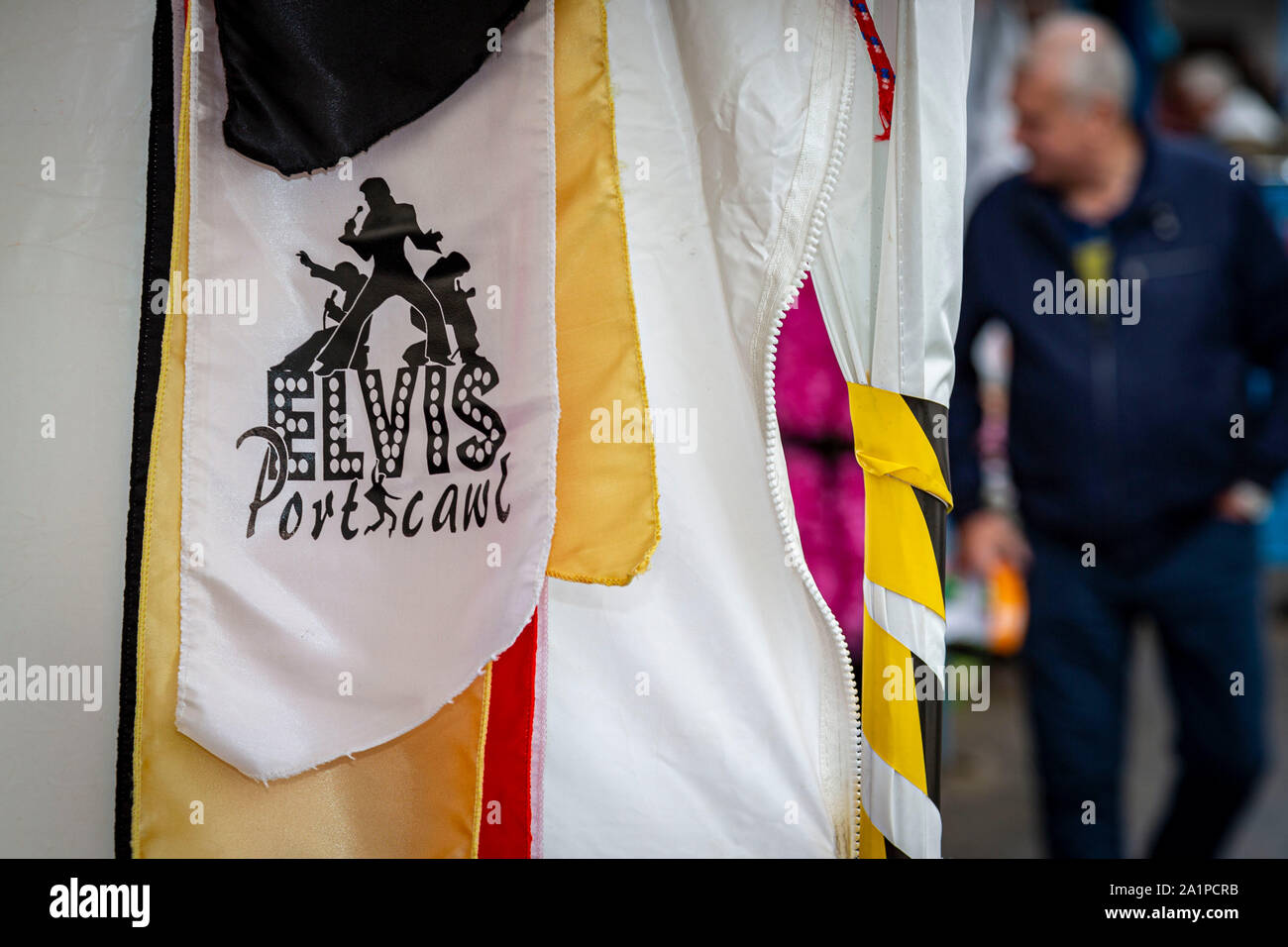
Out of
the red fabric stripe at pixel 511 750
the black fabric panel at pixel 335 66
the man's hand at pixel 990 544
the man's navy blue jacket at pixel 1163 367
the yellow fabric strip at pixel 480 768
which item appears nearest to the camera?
the black fabric panel at pixel 335 66

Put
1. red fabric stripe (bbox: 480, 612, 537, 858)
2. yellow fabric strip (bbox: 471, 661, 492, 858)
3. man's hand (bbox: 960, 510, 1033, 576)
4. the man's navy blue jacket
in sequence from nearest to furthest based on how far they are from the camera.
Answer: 1. yellow fabric strip (bbox: 471, 661, 492, 858)
2. red fabric stripe (bbox: 480, 612, 537, 858)
3. the man's navy blue jacket
4. man's hand (bbox: 960, 510, 1033, 576)

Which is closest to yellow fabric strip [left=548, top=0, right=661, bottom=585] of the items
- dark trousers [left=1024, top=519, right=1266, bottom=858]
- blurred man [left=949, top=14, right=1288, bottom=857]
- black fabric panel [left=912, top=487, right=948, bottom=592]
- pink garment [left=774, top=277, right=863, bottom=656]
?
pink garment [left=774, top=277, right=863, bottom=656]

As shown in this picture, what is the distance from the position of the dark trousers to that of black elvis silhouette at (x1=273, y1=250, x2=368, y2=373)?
1355 mm

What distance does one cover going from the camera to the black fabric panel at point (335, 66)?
44.4 inches

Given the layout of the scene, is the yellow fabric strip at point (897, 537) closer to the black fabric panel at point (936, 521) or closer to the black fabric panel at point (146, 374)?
the black fabric panel at point (936, 521)

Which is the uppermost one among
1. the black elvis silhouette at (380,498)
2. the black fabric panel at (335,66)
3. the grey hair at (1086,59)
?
the grey hair at (1086,59)

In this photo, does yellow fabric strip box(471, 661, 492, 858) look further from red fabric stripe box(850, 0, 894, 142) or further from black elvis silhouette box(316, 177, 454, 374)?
red fabric stripe box(850, 0, 894, 142)

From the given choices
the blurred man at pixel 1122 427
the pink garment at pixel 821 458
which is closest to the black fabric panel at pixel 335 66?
the pink garment at pixel 821 458

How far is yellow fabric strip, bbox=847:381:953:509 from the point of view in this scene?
1.21 m

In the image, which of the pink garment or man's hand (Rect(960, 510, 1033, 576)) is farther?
man's hand (Rect(960, 510, 1033, 576))

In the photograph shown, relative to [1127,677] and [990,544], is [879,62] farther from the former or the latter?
[1127,677]

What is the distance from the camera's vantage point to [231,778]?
1.21m

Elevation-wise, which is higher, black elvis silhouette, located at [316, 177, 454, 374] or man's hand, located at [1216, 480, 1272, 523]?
black elvis silhouette, located at [316, 177, 454, 374]

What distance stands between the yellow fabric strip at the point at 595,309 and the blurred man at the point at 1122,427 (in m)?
0.96
